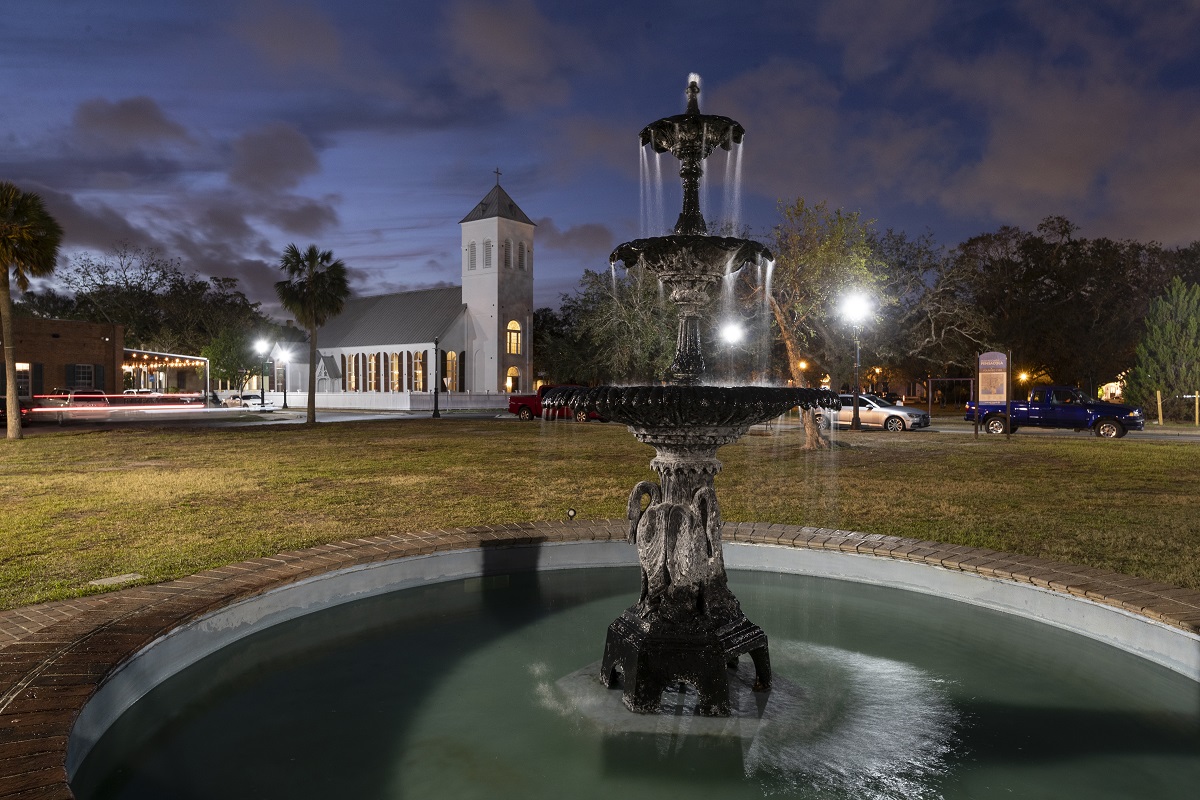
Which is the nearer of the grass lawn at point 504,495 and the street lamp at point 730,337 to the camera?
the grass lawn at point 504,495

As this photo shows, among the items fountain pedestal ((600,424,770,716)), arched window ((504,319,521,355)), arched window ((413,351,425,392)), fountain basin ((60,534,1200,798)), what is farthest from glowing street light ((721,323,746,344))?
arched window ((413,351,425,392))

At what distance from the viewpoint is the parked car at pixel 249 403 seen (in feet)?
178

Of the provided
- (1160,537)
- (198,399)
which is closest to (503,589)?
(1160,537)

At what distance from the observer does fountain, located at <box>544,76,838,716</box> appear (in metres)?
4.18

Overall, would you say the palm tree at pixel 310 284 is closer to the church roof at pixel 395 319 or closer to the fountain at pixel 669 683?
the church roof at pixel 395 319

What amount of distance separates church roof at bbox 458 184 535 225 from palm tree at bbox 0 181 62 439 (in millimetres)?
36983

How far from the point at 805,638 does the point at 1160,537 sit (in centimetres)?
589

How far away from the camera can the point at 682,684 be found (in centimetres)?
449

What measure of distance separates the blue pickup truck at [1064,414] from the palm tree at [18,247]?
106 feet

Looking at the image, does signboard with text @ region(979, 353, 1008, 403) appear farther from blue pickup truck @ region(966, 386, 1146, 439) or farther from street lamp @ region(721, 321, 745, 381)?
street lamp @ region(721, 321, 745, 381)

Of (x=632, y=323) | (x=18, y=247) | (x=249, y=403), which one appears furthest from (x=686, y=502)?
(x=249, y=403)

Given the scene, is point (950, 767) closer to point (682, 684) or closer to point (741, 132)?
point (682, 684)

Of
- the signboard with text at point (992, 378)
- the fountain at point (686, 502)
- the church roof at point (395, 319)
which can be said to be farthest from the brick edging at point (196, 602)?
→ the church roof at point (395, 319)

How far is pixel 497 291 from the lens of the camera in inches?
2322
